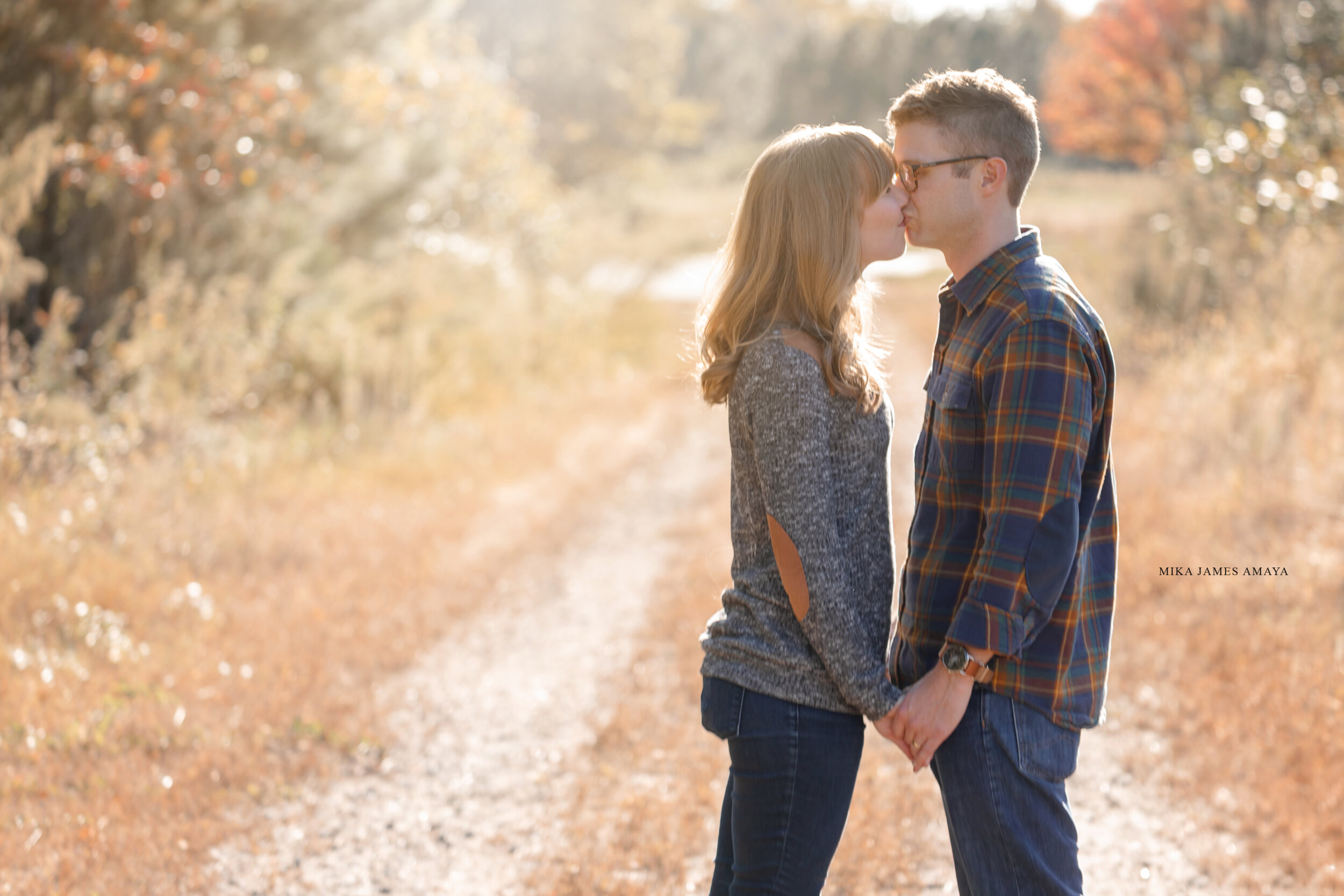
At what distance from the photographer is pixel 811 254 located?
2123 mm

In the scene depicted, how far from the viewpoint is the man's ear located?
2.09 metres

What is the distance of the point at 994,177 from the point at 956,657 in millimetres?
940

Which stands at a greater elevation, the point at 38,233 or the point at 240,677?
the point at 38,233

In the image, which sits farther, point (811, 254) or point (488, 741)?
point (488, 741)

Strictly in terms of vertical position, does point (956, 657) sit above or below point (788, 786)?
above

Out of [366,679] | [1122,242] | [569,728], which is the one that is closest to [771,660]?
[569,728]

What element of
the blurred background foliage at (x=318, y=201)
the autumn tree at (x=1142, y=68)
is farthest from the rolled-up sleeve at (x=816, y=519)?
the autumn tree at (x=1142, y=68)

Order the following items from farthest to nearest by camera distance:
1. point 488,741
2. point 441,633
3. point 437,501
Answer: point 437,501
point 441,633
point 488,741

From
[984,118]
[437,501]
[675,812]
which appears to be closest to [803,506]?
[984,118]

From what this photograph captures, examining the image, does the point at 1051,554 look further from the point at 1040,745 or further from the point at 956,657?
the point at 1040,745

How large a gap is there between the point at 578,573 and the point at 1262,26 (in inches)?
510

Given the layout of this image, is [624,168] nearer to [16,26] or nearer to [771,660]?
[16,26]

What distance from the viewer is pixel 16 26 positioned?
22.7ft

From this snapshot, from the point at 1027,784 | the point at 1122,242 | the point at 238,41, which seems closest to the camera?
the point at 1027,784
